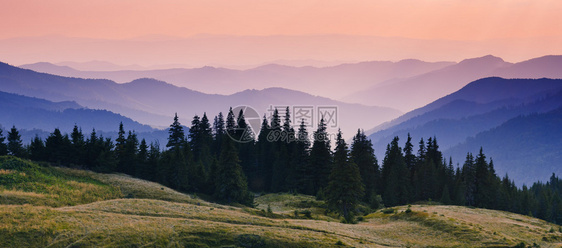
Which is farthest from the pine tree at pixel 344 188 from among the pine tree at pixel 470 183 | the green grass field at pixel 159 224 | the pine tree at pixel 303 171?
the pine tree at pixel 470 183

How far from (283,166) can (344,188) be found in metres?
31.1

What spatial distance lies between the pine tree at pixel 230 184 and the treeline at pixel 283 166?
18cm

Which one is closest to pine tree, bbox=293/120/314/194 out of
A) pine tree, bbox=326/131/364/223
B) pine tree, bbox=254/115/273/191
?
pine tree, bbox=254/115/273/191

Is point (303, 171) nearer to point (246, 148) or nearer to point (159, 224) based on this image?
point (246, 148)

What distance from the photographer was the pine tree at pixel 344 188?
64750 millimetres

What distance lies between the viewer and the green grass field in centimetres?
3356

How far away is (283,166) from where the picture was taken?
94.8 m

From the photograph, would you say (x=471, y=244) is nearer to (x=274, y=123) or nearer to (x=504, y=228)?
(x=504, y=228)

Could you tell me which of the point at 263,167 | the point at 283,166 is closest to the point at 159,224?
the point at 283,166

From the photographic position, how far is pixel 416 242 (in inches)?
1757

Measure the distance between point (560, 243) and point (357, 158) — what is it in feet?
182

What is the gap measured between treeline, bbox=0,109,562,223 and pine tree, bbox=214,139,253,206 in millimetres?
183

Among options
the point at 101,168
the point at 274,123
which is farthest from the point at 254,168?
the point at 101,168

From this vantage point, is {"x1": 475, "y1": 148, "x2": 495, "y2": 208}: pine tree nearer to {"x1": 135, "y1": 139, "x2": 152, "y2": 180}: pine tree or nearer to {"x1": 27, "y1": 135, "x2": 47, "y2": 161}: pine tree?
{"x1": 135, "y1": 139, "x2": 152, "y2": 180}: pine tree
